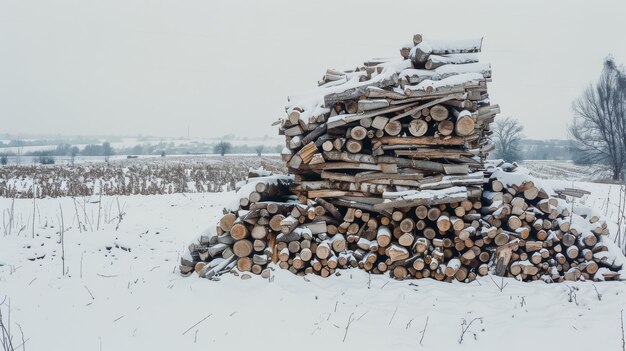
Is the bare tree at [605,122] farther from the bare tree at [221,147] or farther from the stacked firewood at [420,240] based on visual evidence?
the bare tree at [221,147]

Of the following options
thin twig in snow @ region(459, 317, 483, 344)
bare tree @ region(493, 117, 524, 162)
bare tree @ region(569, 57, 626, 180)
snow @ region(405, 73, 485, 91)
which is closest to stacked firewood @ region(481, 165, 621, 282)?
thin twig in snow @ region(459, 317, 483, 344)

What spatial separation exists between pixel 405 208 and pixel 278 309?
2.21m

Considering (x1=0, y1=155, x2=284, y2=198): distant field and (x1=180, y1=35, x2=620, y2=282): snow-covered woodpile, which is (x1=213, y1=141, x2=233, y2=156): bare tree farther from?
(x1=180, y1=35, x2=620, y2=282): snow-covered woodpile

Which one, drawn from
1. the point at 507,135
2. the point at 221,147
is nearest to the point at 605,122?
the point at 507,135

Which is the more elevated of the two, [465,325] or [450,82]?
[450,82]

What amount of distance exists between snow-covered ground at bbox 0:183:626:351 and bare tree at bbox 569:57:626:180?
2723 centimetres

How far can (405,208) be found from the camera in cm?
561

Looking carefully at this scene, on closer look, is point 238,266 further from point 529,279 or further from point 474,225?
point 529,279

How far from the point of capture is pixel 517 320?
459 centimetres

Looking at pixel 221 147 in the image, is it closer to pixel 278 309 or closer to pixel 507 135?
pixel 507 135

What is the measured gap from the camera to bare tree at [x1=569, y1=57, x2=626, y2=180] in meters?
27.3

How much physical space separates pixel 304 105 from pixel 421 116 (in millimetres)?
1737

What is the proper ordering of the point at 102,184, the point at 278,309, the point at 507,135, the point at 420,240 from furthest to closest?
the point at 507,135 → the point at 102,184 → the point at 420,240 → the point at 278,309

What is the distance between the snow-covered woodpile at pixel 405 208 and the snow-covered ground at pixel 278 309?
27 cm
